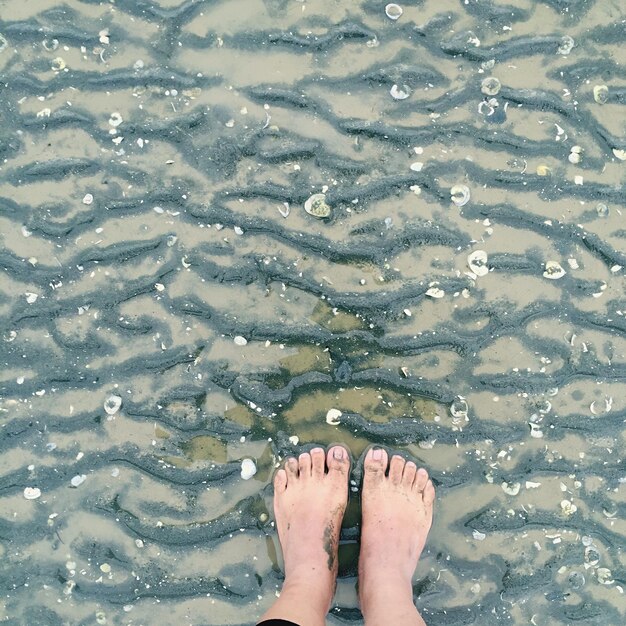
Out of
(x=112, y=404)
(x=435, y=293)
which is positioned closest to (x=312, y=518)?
(x=112, y=404)

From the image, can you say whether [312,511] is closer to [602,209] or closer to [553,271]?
[553,271]

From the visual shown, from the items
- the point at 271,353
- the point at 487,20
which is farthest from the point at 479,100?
the point at 271,353

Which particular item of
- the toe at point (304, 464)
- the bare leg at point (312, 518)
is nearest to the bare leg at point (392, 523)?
the bare leg at point (312, 518)

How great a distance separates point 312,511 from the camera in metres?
2.43

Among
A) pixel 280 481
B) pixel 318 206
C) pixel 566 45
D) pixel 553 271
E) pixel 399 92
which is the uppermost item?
pixel 566 45

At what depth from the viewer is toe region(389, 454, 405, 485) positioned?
8.02 feet

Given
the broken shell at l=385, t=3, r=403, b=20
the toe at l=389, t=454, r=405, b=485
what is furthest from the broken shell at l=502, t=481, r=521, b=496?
the broken shell at l=385, t=3, r=403, b=20

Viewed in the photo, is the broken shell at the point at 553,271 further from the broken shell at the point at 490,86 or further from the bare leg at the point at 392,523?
the bare leg at the point at 392,523

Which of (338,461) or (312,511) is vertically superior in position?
(338,461)

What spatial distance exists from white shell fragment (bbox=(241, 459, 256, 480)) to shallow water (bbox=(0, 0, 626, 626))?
1.6 inches

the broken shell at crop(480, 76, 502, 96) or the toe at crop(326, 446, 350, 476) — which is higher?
the broken shell at crop(480, 76, 502, 96)

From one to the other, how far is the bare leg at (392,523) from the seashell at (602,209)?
132 centimetres

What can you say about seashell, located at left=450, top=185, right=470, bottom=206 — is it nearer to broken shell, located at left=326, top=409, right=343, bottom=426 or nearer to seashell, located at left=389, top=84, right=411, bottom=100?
seashell, located at left=389, top=84, right=411, bottom=100

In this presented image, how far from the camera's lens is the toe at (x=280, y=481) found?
8.11 feet
